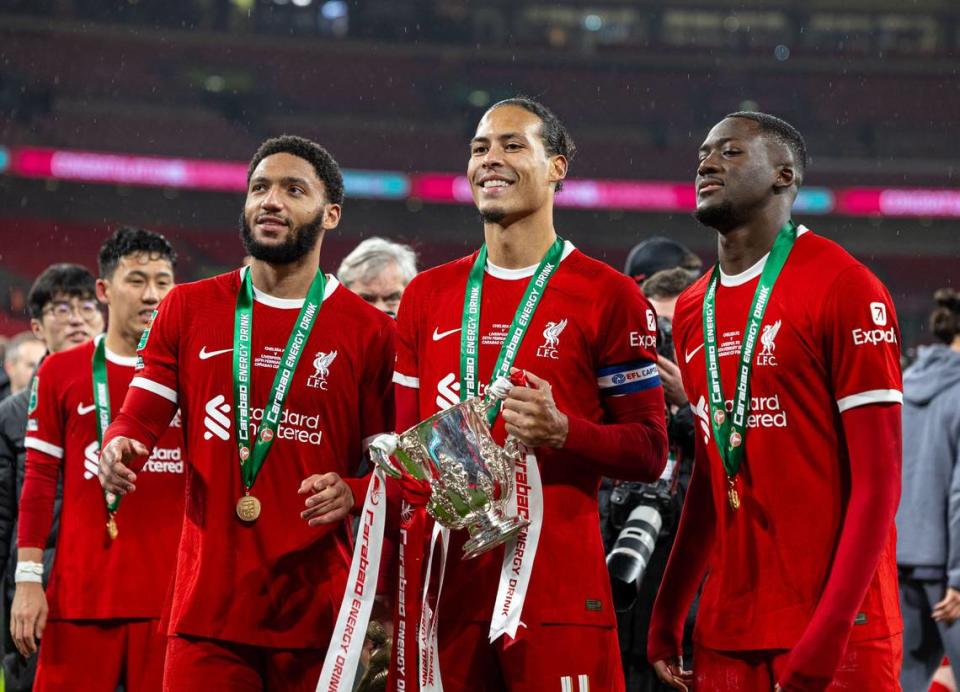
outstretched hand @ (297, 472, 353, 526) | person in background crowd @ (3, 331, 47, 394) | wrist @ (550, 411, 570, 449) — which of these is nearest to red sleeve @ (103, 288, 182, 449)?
outstretched hand @ (297, 472, 353, 526)

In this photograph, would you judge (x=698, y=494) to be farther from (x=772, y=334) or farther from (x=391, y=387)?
(x=391, y=387)

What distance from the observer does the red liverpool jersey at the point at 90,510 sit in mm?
3873

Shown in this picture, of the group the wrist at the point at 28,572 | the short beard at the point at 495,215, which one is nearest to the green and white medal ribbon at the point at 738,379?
the short beard at the point at 495,215

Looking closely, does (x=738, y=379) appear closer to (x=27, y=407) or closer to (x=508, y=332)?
(x=508, y=332)

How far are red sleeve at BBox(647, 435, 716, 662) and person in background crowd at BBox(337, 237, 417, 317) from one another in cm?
208

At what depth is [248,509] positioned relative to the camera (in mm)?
3178

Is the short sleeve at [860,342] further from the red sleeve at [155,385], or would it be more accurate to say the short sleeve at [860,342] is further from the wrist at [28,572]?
the wrist at [28,572]

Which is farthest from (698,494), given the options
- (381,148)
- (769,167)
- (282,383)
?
(381,148)

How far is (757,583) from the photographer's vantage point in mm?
2645

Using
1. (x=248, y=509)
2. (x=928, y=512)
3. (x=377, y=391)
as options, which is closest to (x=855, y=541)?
(x=377, y=391)

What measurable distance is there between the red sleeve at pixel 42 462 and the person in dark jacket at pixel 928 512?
341cm

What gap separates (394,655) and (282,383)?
0.81 meters

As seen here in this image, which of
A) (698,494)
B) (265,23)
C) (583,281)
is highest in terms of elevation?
(265,23)

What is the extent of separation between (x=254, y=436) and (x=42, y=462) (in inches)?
48.0
